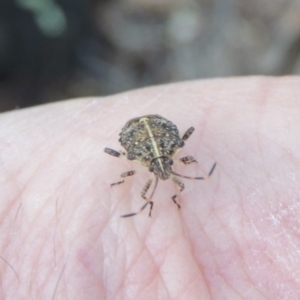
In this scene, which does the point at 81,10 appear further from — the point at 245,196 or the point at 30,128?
the point at 245,196

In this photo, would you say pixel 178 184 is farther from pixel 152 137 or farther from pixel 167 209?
pixel 152 137

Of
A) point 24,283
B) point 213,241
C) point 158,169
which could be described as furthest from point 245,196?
point 24,283

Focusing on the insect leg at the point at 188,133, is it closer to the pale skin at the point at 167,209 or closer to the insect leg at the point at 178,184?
the pale skin at the point at 167,209

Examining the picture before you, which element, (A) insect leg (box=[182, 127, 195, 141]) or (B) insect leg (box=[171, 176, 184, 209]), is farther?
(A) insect leg (box=[182, 127, 195, 141])

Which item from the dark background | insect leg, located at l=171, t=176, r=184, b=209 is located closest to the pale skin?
insect leg, located at l=171, t=176, r=184, b=209

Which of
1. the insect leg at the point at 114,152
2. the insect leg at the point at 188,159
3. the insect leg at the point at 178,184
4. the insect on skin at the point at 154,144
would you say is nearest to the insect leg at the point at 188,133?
the insect on skin at the point at 154,144

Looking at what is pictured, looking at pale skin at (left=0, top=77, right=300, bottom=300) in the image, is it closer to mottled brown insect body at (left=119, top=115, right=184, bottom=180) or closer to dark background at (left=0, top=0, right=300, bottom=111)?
mottled brown insect body at (left=119, top=115, right=184, bottom=180)
